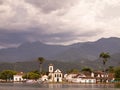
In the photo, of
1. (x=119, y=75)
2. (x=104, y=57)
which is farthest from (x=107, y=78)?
(x=119, y=75)

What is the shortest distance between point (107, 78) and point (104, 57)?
14799 mm

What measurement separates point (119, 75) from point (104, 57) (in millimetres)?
28454

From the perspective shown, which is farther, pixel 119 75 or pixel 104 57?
pixel 104 57

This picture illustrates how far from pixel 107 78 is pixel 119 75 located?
36308mm

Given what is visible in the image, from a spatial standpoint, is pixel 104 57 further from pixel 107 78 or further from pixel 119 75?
pixel 119 75

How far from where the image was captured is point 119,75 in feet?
524

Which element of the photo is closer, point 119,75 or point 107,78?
point 119,75

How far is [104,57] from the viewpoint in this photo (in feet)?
614

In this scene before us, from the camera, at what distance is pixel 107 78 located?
642 feet
